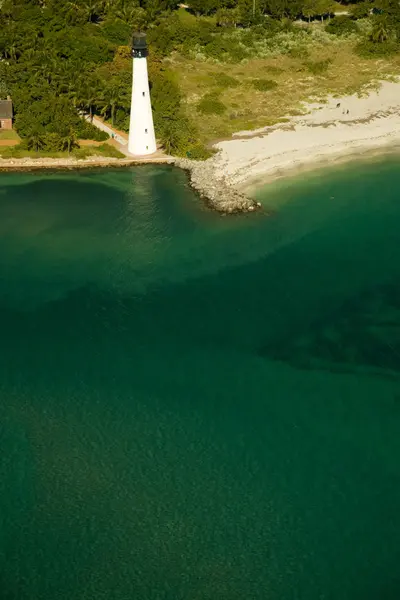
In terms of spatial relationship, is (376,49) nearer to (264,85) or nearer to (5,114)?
(264,85)

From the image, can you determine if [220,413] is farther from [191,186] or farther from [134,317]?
[191,186]

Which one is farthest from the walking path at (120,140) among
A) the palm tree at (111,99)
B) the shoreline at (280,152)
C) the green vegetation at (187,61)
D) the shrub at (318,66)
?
the shrub at (318,66)

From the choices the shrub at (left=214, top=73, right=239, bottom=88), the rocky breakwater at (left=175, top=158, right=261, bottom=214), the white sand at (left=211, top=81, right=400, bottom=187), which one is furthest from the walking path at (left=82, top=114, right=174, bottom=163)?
the shrub at (left=214, top=73, right=239, bottom=88)

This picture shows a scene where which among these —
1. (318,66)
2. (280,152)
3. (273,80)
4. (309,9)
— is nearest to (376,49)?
(318,66)

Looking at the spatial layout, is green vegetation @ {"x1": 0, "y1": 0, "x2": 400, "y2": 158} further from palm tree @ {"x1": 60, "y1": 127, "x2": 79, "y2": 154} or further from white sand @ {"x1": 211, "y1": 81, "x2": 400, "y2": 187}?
white sand @ {"x1": 211, "y1": 81, "x2": 400, "y2": 187}

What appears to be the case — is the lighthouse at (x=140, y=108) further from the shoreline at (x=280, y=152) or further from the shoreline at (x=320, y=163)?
the shoreline at (x=320, y=163)

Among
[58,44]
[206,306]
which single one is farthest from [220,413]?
[58,44]
